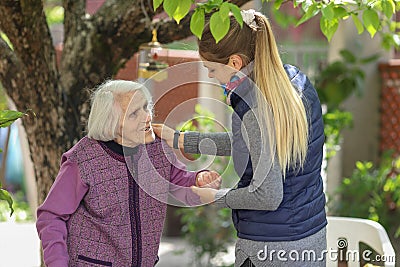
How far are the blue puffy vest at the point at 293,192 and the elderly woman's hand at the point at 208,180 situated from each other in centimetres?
8

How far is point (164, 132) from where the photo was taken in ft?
7.29

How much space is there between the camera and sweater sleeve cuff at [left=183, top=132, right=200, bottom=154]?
227cm

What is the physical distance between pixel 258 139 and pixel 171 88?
0.37 m

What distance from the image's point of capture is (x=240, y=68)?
81.0 inches

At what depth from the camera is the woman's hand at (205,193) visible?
2.12 metres

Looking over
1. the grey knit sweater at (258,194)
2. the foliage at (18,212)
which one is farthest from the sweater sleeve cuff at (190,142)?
the foliage at (18,212)

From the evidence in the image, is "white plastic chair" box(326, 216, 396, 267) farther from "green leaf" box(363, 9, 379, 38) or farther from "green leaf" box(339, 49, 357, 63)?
"green leaf" box(339, 49, 357, 63)

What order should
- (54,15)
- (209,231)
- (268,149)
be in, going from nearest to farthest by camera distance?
(268,149), (209,231), (54,15)

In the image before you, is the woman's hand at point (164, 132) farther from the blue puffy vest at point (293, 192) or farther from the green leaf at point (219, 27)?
the green leaf at point (219, 27)

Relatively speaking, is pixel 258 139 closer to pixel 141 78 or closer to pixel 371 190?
pixel 141 78

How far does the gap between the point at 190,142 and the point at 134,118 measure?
220 mm

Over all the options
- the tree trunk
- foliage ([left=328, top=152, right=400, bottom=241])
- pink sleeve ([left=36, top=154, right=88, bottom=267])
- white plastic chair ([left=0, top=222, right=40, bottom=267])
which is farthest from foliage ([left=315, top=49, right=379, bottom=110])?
pink sleeve ([left=36, top=154, right=88, bottom=267])

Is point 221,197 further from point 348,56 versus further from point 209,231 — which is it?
point 348,56

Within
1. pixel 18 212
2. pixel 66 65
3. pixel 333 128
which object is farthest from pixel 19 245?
pixel 66 65
